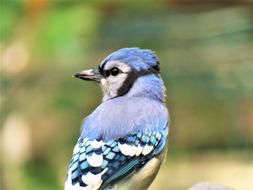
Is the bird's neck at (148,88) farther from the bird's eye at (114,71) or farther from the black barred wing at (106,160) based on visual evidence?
the black barred wing at (106,160)

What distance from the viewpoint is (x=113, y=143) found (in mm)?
1891

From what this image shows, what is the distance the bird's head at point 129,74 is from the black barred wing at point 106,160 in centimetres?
18

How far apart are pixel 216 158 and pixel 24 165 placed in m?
1.05

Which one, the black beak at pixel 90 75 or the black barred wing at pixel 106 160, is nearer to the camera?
the black barred wing at pixel 106 160

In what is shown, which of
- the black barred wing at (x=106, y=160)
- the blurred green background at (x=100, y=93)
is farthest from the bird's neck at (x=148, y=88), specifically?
the blurred green background at (x=100, y=93)

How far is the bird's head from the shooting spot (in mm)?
2047

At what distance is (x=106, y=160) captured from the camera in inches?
73.0

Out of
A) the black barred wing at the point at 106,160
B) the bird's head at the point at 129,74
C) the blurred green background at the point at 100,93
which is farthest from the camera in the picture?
the blurred green background at the point at 100,93

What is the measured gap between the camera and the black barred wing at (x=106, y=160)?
1.81m

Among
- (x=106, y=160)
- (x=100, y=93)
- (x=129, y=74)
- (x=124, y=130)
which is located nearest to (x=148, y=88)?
(x=129, y=74)

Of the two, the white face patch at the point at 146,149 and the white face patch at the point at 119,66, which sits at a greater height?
the white face patch at the point at 119,66

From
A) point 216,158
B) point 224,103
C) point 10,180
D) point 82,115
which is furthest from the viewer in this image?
point 216,158

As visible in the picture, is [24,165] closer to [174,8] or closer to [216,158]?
[174,8]

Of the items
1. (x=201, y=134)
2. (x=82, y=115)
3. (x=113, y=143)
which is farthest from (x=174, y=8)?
(x=113, y=143)
